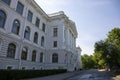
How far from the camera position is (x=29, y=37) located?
96.9 ft

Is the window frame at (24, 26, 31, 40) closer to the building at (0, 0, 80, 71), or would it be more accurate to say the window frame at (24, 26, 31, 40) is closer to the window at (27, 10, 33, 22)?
the building at (0, 0, 80, 71)

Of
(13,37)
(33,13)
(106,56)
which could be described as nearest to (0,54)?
(13,37)

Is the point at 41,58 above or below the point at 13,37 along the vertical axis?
below

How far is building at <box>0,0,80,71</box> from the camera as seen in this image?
22188 mm

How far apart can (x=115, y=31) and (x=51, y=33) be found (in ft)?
69.2

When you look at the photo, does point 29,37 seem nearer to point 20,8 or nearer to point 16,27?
point 16,27

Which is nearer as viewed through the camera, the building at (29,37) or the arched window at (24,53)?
the building at (29,37)

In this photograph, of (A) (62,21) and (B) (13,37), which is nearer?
(B) (13,37)

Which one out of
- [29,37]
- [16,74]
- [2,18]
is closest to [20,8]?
[2,18]

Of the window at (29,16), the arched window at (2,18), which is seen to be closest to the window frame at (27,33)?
the window at (29,16)

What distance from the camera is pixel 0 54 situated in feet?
66.5

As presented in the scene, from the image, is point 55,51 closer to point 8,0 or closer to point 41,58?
point 41,58

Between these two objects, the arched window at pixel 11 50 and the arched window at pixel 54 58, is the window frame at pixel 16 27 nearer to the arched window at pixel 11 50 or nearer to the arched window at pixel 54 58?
the arched window at pixel 11 50

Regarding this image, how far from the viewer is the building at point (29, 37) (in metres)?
22.2
